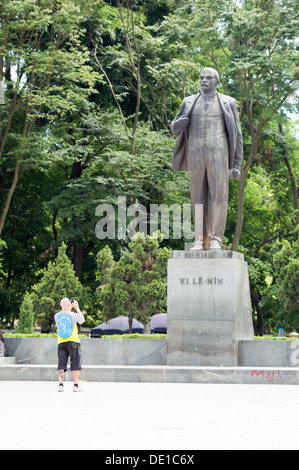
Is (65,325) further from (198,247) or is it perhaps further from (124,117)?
(124,117)

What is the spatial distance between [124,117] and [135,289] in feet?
51.6

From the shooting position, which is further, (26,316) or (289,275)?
(289,275)

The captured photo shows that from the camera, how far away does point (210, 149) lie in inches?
614

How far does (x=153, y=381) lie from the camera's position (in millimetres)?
14273

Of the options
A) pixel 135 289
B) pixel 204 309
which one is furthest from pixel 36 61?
pixel 204 309

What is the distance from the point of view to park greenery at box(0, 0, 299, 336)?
2956cm

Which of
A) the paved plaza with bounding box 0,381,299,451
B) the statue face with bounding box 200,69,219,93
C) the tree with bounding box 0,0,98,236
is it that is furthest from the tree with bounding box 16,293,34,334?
the tree with bounding box 0,0,98,236

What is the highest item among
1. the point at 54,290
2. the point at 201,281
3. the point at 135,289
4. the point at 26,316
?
the point at 135,289

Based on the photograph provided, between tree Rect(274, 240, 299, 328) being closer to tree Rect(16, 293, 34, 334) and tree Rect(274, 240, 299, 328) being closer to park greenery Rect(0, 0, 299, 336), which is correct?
park greenery Rect(0, 0, 299, 336)

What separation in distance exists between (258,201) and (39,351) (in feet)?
75.1

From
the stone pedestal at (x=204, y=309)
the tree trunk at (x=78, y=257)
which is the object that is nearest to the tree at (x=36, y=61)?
the tree trunk at (x=78, y=257)
